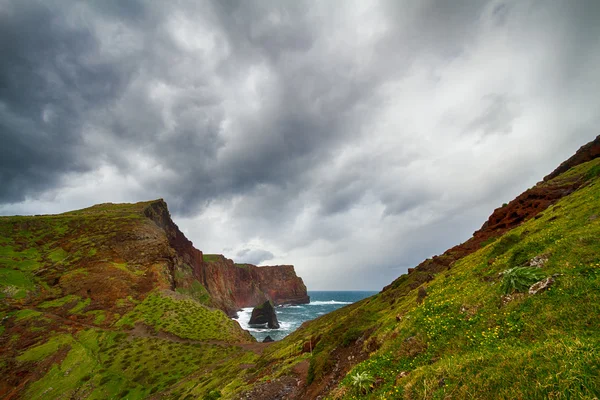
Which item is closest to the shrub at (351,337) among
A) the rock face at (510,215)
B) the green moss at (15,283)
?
the rock face at (510,215)

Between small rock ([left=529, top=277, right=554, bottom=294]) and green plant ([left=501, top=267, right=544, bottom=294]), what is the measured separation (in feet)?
1.38

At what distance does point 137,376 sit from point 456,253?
6183cm

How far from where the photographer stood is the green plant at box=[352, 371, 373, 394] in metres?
10.6

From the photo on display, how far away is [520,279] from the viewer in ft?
35.3

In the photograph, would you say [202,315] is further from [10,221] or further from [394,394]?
[10,221]

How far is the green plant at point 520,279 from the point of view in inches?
407

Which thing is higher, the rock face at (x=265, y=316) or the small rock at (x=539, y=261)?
the small rock at (x=539, y=261)

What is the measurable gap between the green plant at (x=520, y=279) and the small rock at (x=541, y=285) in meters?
0.42

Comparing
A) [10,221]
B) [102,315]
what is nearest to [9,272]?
[102,315]

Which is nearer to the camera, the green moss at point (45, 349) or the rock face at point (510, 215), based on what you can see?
the rock face at point (510, 215)

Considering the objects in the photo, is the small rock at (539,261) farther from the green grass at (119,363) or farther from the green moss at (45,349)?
the green moss at (45,349)

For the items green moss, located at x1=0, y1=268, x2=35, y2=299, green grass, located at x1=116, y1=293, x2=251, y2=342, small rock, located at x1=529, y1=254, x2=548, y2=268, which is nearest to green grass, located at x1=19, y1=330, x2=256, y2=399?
green grass, located at x1=116, y1=293, x2=251, y2=342

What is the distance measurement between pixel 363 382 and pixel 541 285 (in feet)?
27.5

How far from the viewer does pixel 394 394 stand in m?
8.59
